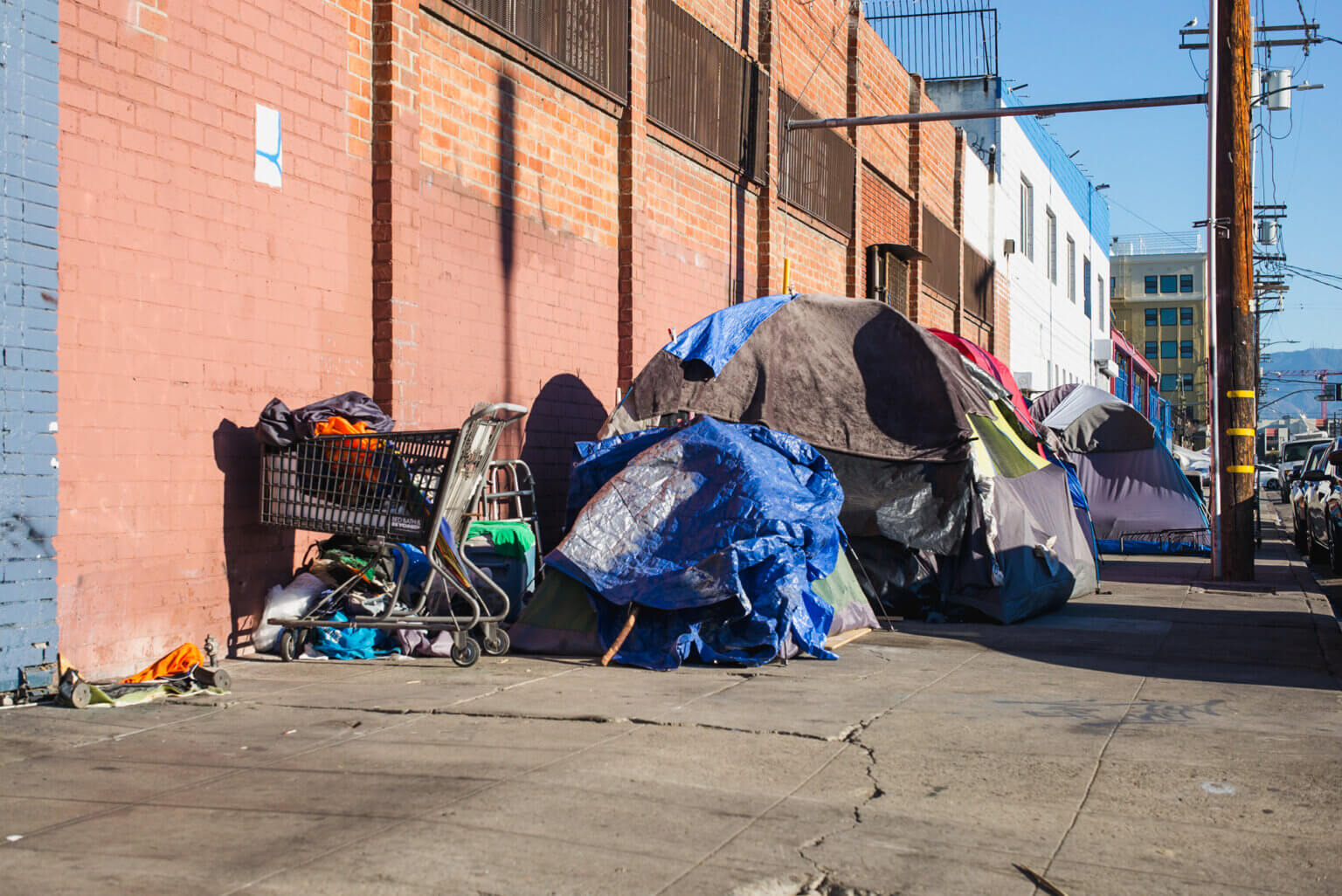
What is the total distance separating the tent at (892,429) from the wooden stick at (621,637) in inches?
117

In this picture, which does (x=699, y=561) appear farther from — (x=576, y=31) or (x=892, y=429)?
(x=576, y=31)

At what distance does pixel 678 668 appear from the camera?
25.8 feet

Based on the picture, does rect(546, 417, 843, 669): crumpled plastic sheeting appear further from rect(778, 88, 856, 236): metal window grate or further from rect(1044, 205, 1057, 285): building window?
rect(1044, 205, 1057, 285): building window

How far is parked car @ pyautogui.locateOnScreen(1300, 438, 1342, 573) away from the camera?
1714 cm

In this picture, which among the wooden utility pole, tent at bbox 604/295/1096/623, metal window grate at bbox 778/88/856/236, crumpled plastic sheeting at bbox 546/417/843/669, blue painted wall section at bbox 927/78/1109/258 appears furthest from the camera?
blue painted wall section at bbox 927/78/1109/258

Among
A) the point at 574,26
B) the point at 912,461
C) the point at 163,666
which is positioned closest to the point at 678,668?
the point at 163,666

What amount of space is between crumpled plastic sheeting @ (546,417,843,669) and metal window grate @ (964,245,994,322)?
63.8 ft

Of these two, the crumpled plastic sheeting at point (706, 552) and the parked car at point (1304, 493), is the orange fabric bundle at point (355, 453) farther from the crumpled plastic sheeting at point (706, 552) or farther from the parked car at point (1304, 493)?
the parked car at point (1304, 493)

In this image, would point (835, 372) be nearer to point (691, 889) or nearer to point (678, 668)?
point (678, 668)

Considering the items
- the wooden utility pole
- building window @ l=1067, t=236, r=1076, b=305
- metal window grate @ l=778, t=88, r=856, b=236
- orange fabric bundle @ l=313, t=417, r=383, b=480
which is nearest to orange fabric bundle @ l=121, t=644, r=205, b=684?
orange fabric bundle @ l=313, t=417, r=383, b=480

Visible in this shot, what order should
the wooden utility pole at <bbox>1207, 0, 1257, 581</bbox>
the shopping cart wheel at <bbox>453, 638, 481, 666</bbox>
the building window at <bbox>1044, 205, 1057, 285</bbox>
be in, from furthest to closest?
the building window at <bbox>1044, 205, 1057, 285</bbox>
the wooden utility pole at <bbox>1207, 0, 1257, 581</bbox>
the shopping cart wheel at <bbox>453, 638, 481, 666</bbox>

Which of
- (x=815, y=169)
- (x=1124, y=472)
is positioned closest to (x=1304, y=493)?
(x=1124, y=472)

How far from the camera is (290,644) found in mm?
7926

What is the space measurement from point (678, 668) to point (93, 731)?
3.32 metres
